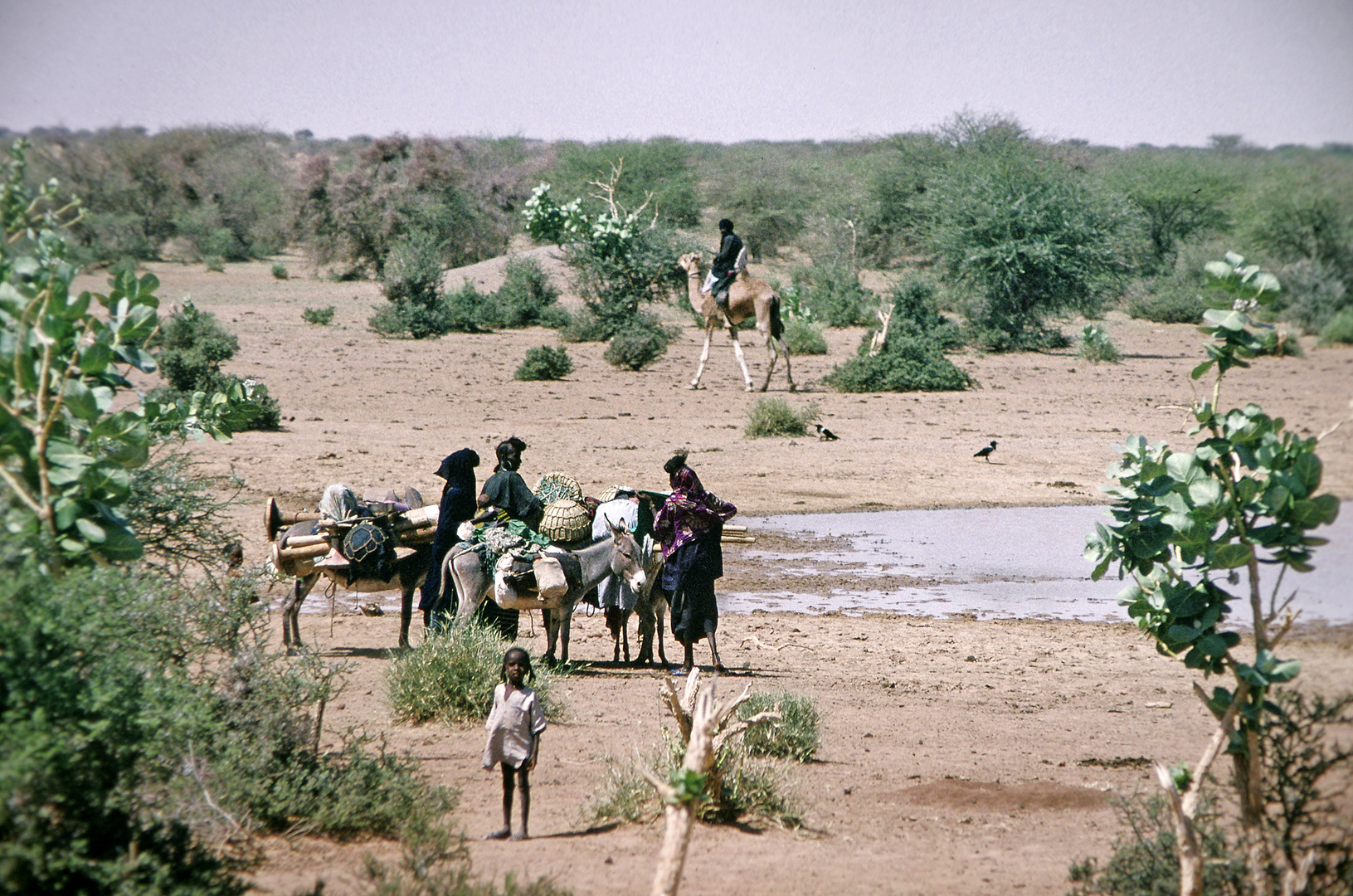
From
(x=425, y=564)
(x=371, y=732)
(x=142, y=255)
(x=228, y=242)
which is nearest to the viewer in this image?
(x=371, y=732)

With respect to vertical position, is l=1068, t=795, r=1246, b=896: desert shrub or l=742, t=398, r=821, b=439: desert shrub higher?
l=742, t=398, r=821, b=439: desert shrub

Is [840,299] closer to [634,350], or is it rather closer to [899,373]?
[899,373]

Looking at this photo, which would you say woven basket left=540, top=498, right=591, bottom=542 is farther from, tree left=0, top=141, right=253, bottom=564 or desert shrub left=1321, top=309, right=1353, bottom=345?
desert shrub left=1321, top=309, right=1353, bottom=345

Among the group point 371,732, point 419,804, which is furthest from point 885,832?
point 371,732

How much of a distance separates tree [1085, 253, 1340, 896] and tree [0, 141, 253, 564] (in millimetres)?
4105

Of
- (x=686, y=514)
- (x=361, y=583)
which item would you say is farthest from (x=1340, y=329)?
(x=361, y=583)

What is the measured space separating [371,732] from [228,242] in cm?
3749

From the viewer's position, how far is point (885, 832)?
21.2 feet

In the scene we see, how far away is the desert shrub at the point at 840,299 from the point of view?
109 feet

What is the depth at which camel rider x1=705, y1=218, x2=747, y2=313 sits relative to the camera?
23170 millimetres

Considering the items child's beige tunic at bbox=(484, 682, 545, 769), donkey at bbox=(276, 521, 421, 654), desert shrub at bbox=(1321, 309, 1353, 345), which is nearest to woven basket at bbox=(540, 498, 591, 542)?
donkey at bbox=(276, 521, 421, 654)

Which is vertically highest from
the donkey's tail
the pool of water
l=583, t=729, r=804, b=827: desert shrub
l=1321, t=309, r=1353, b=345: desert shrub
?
l=1321, t=309, r=1353, b=345: desert shrub

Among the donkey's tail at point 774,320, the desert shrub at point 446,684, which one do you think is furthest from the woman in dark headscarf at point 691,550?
the donkey's tail at point 774,320

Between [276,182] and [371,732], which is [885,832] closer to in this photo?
[371,732]
